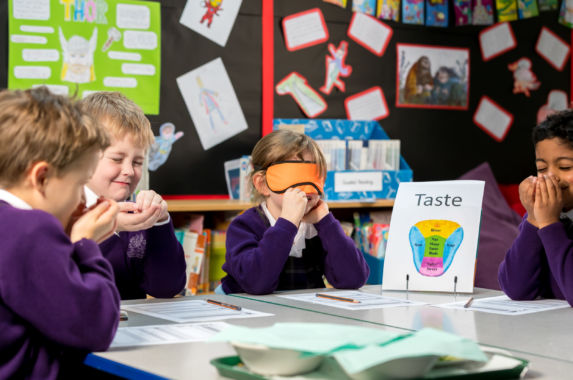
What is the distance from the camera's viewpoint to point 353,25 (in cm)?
434

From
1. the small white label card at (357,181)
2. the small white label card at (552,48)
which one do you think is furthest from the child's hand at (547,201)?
the small white label card at (552,48)

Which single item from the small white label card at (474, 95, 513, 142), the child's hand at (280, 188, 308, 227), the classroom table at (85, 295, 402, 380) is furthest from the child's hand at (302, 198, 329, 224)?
the small white label card at (474, 95, 513, 142)

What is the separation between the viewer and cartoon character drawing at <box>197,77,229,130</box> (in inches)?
153

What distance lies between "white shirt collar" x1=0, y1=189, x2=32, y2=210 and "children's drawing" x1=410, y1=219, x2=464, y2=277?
45.1 inches

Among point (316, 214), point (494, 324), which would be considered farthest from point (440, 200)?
point (494, 324)

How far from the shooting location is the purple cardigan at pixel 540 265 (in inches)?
74.1

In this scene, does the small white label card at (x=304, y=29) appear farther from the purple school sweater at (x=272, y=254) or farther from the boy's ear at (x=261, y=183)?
the purple school sweater at (x=272, y=254)

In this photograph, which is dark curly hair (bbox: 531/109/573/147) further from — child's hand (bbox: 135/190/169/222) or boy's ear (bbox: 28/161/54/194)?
boy's ear (bbox: 28/161/54/194)

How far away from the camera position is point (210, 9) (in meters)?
3.89

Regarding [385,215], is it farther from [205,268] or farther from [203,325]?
[203,325]

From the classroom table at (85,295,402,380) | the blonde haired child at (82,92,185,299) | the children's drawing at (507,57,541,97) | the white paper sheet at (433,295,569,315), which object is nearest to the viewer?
the classroom table at (85,295,402,380)

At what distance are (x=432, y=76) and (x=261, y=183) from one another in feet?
8.27

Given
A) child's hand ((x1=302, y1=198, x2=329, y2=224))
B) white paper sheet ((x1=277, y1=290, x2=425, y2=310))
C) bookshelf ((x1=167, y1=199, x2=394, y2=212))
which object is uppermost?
child's hand ((x1=302, y1=198, x2=329, y2=224))

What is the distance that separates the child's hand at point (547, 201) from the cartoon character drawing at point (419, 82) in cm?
263
